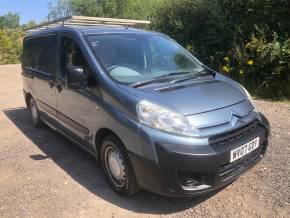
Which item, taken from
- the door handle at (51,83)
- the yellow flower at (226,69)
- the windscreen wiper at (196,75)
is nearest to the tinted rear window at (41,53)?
the door handle at (51,83)

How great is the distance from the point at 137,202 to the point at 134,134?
901mm

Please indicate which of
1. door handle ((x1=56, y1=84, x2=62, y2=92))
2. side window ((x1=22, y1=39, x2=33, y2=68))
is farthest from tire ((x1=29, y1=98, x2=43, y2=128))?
door handle ((x1=56, y1=84, x2=62, y2=92))

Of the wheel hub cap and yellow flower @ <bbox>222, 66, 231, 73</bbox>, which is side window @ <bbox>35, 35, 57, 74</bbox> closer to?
the wheel hub cap

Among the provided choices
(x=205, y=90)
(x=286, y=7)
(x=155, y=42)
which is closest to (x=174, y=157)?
(x=205, y=90)

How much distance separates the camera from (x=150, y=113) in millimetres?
3562

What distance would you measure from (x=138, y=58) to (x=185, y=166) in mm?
1774

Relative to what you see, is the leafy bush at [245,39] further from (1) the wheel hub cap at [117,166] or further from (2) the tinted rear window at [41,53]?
(1) the wheel hub cap at [117,166]

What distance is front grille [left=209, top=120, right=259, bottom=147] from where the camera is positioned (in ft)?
11.4

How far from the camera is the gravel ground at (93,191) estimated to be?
3811 mm

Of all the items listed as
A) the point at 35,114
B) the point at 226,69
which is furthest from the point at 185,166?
the point at 226,69

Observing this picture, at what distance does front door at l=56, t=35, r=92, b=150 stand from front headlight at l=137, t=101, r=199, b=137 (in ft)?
3.32

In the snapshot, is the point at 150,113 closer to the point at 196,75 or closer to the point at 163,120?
the point at 163,120

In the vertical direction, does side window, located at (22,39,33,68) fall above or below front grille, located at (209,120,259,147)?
above

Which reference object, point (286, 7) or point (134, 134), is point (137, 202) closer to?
point (134, 134)
